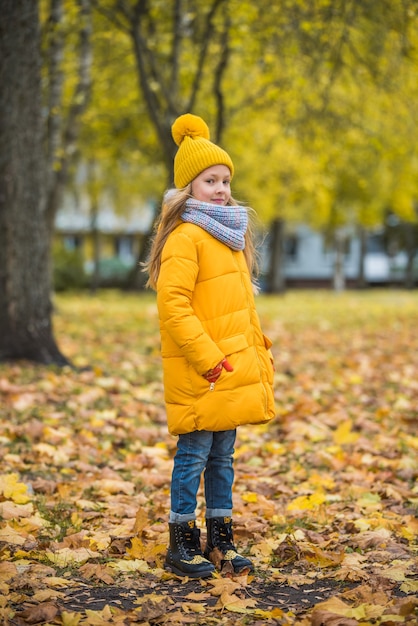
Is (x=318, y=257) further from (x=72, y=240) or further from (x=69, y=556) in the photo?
(x=69, y=556)

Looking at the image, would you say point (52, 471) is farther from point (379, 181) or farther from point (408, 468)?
point (379, 181)

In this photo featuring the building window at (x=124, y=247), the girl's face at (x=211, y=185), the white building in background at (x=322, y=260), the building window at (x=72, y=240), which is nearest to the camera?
the girl's face at (x=211, y=185)

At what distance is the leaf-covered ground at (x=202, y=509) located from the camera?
12.0 feet

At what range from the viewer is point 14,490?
5090mm

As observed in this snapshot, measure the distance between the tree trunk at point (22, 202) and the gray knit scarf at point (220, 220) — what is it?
575 cm

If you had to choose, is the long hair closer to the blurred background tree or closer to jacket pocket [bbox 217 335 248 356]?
jacket pocket [bbox 217 335 248 356]

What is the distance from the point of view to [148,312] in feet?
65.0

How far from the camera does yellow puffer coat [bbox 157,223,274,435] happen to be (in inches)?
154

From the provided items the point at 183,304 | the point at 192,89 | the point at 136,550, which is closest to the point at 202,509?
the point at 136,550

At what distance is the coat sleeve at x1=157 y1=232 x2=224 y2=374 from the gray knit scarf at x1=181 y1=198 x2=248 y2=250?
12 cm

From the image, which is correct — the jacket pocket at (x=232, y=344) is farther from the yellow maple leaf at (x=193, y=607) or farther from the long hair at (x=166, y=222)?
the yellow maple leaf at (x=193, y=607)

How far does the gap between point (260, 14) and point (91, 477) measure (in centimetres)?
925

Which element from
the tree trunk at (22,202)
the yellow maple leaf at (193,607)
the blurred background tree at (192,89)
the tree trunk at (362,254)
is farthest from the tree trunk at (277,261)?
the yellow maple leaf at (193,607)

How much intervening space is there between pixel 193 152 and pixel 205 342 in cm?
94
